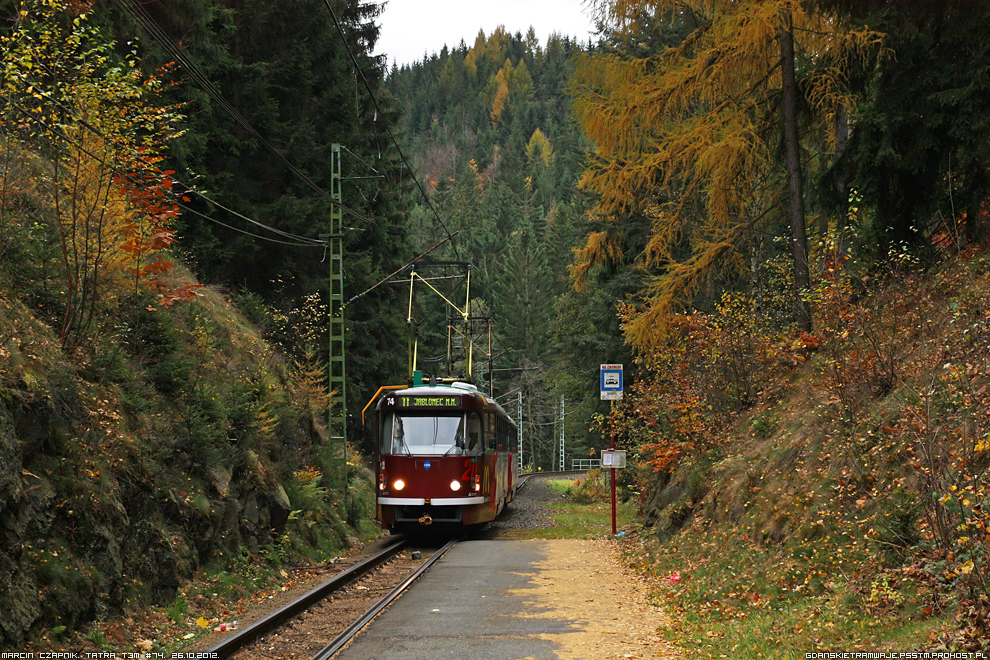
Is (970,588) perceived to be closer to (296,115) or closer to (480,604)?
(480,604)

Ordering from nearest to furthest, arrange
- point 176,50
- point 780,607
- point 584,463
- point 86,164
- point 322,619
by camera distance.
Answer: point 780,607 → point 322,619 → point 86,164 → point 176,50 → point 584,463

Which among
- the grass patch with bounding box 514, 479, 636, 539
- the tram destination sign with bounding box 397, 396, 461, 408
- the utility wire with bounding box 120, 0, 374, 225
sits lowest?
the grass patch with bounding box 514, 479, 636, 539

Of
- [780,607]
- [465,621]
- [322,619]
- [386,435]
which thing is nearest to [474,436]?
[386,435]

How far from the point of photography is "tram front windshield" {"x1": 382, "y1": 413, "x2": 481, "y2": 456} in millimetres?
18328

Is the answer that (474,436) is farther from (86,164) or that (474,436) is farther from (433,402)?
(86,164)

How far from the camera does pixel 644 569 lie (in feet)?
42.0

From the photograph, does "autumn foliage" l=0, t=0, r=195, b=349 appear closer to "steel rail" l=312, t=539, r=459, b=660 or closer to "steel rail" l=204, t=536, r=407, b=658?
"steel rail" l=204, t=536, r=407, b=658

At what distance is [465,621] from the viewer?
9195mm

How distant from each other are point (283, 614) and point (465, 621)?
2029 millimetres

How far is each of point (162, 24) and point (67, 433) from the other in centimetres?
1315

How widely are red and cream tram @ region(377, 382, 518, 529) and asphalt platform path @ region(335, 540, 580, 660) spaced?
4.18 meters

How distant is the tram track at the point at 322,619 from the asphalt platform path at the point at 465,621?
0.20 metres

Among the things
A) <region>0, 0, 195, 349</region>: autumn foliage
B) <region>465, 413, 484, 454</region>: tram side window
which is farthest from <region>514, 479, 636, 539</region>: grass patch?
<region>0, 0, 195, 349</region>: autumn foliage

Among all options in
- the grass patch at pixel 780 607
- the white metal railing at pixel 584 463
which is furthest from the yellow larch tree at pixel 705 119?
the white metal railing at pixel 584 463
